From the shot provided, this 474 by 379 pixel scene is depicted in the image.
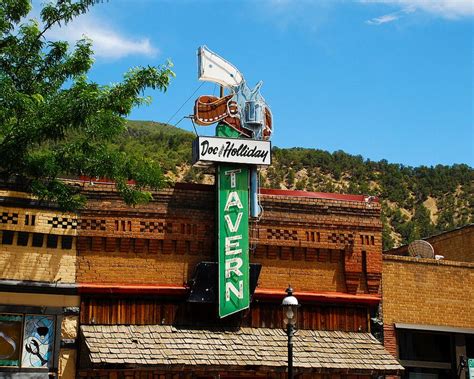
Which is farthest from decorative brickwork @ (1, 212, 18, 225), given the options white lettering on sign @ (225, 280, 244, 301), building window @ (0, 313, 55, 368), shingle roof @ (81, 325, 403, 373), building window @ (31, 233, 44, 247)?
white lettering on sign @ (225, 280, 244, 301)

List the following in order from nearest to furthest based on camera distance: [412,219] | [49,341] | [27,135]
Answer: [27,135]
[49,341]
[412,219]

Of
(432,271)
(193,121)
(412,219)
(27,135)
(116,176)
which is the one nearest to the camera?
(27,135)

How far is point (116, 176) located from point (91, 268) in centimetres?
347

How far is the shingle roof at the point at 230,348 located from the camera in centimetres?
2011

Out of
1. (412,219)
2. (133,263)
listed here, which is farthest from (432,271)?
(412,219)

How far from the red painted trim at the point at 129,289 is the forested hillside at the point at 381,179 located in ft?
127

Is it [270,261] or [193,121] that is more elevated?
[193,121]

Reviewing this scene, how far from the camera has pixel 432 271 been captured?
2502cm

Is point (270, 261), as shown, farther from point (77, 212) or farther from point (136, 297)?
point (77, 212)

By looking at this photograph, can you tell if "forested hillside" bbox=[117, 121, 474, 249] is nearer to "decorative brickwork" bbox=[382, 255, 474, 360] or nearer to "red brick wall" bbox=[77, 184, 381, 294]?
"decorative brickwork" bbox=[382, 255, 474, 360]

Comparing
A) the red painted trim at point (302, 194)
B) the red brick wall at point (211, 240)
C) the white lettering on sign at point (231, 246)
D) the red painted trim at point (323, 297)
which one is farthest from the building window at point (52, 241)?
the red painted trim at point (302, 194)

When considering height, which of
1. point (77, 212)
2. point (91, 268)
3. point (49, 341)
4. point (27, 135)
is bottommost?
point (49, 341)

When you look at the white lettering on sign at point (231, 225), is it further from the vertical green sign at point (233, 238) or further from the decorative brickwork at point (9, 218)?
the decorative brickwork at point (9, 218)

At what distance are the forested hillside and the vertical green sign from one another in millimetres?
37555
